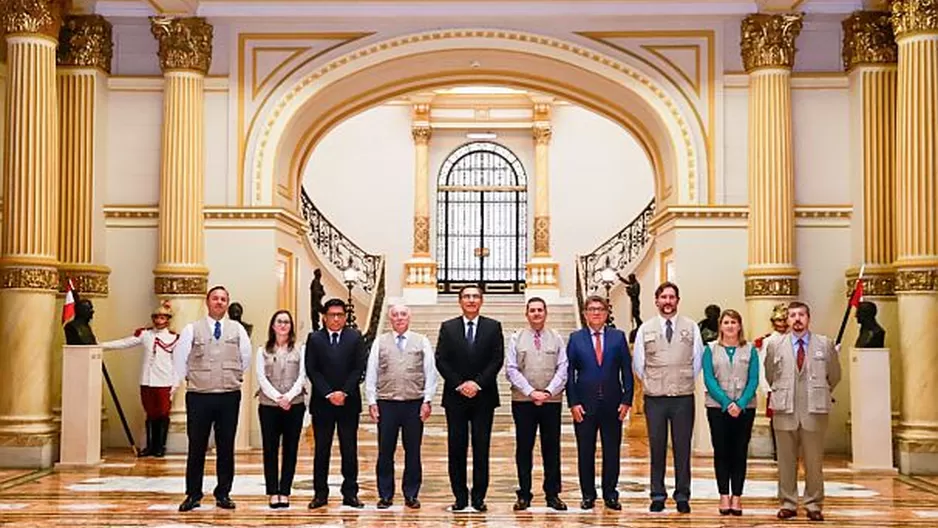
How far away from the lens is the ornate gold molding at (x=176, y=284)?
12781 mm

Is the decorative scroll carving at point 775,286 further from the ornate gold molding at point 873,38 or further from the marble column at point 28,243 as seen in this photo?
the marble column at point 28,243

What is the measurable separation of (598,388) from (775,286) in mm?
4723

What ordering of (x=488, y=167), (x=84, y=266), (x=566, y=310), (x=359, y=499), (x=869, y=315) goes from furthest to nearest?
(x=488, y=167)
(x=566, y=310)
(x=84, y=266)
(x=869, y=315)
(x=359, y=499)

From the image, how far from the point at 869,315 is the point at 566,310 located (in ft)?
36.5

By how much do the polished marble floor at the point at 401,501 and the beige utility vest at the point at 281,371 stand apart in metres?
0.78

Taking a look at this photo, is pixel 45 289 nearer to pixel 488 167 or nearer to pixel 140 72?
pixel 140 72

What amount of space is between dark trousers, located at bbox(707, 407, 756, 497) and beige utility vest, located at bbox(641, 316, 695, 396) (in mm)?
258

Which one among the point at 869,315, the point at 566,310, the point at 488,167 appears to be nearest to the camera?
the point at 869,315

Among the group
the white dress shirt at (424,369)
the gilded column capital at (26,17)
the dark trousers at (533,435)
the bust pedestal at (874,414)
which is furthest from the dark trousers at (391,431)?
the gilded column capital at (26,17)

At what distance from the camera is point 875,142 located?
12.7 meters

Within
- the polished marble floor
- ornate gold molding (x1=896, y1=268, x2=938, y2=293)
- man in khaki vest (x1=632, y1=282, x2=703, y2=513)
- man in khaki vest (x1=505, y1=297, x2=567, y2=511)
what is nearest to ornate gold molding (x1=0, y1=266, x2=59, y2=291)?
the polished marble floor

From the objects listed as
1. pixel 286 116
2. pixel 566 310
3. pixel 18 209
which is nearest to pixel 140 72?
pixel 286 116

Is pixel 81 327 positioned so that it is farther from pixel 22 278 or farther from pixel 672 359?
pixel 672 359

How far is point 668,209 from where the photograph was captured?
13180mm
